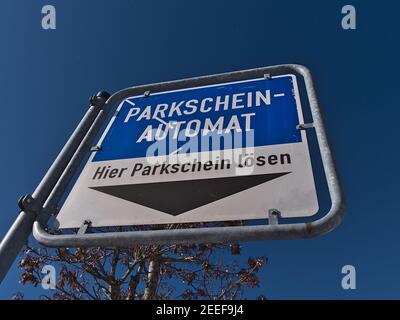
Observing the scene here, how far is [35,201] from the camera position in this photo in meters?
1.32

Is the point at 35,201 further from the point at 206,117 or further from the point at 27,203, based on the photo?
the point at 206,117

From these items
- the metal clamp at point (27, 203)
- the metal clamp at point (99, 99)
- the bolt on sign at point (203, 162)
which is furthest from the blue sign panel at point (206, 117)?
the metal clamp at point (27, 203)

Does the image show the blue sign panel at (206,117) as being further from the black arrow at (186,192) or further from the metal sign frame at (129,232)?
the black arrow at (186,192)

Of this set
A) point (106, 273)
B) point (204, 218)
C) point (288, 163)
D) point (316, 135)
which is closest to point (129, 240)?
point (204, 218)

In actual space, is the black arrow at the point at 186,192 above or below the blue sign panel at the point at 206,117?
below

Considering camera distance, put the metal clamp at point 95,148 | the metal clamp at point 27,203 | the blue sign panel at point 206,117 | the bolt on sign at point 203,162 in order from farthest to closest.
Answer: the metal clamp at point 95,148 → the blue sign panel at point 206,117 → the metal clamp at point 27,203 → the bolt on sign at point 203,162

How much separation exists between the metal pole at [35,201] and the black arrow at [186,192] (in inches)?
12.0

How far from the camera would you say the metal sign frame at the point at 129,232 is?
38.2 inches

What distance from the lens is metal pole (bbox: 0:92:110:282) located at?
1155 millimetres

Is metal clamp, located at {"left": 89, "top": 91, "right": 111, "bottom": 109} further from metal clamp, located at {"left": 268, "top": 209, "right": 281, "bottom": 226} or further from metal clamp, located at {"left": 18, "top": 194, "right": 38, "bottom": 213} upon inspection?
metal clamp, located at {"left": 268, "top": 209, "right": 281, "bottom": 226}

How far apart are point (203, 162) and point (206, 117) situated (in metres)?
0.29

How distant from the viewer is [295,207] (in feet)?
3.47

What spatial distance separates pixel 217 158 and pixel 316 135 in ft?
1.21

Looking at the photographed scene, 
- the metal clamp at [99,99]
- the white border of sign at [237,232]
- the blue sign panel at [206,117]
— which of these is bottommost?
the white border of sign at [237,232]
